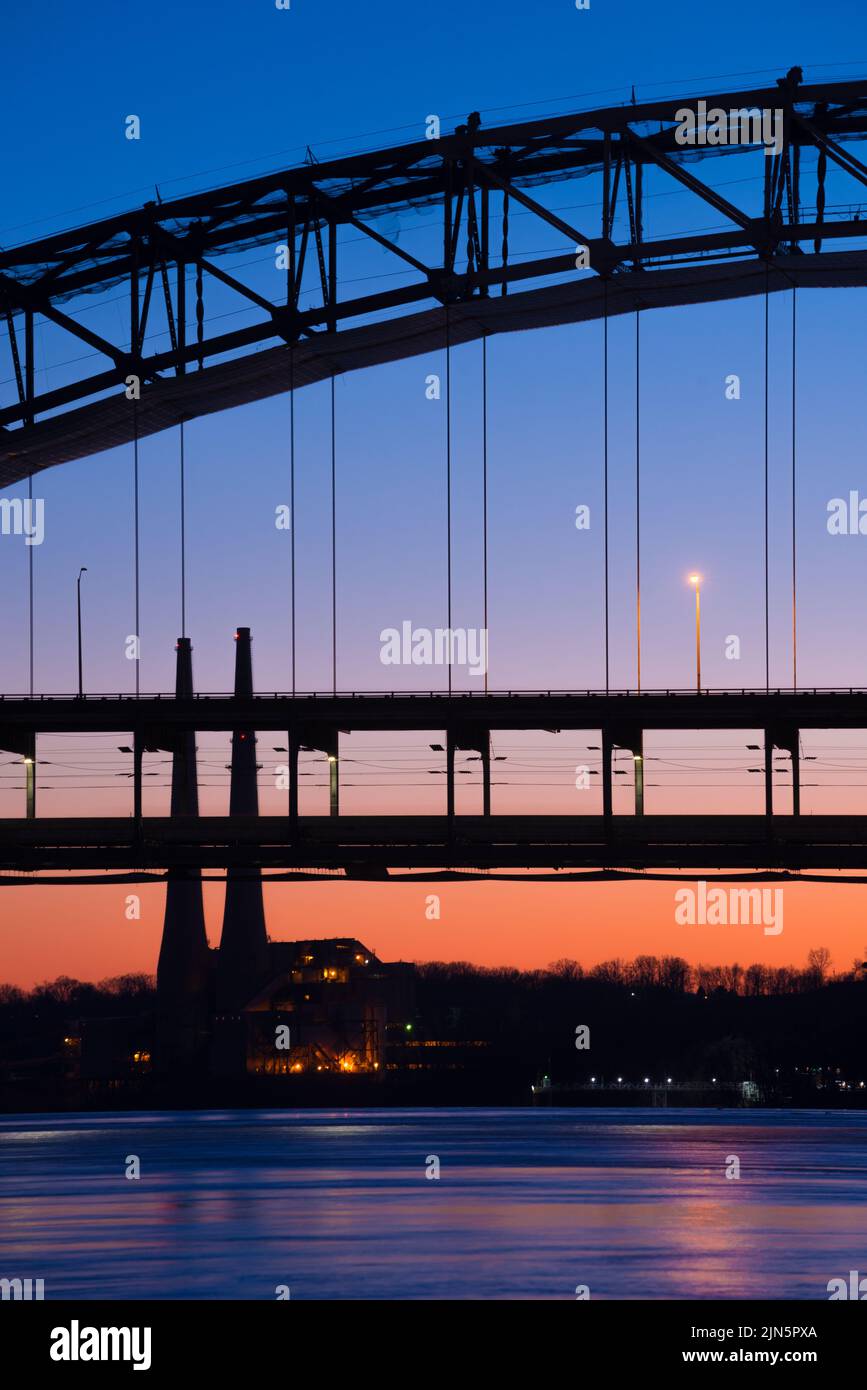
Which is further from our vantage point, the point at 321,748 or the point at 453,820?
the point at 321,748

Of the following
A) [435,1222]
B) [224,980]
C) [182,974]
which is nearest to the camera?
[435,1222]

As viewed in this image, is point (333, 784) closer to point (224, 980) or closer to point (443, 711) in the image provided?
point (443, 711)

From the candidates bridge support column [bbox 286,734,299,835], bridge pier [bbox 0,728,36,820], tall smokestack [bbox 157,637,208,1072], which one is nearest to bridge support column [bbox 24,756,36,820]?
bridge pier [bbox 0,728,36,820]

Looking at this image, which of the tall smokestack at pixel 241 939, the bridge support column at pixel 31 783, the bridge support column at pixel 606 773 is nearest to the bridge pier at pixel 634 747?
the bridge support column at pixel 606 773

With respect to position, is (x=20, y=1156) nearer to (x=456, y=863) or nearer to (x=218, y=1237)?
(x=456, y=863)

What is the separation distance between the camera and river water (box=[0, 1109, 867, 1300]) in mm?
35562

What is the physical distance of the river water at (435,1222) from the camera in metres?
35.6

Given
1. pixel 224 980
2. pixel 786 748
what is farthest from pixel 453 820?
pixel 224 980

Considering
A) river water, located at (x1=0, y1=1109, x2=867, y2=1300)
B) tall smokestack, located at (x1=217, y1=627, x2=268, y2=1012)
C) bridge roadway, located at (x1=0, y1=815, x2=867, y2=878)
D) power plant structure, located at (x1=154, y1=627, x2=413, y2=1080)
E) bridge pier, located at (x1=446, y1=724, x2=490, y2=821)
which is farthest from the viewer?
tall smokestack, located at (x1=217, y1=627, x2=268, y2=1012)

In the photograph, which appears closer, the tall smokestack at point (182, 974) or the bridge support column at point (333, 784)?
the bridge support column at point (333, 784)

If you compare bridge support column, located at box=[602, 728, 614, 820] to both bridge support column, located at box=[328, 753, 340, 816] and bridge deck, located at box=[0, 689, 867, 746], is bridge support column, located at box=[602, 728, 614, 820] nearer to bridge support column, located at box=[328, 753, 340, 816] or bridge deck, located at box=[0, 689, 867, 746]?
bridge deck, located at box=[0, 689, 867, 746]

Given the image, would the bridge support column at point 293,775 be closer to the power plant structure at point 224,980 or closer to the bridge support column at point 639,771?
the bridge support column at point 639,771

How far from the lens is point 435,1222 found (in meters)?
47.3
